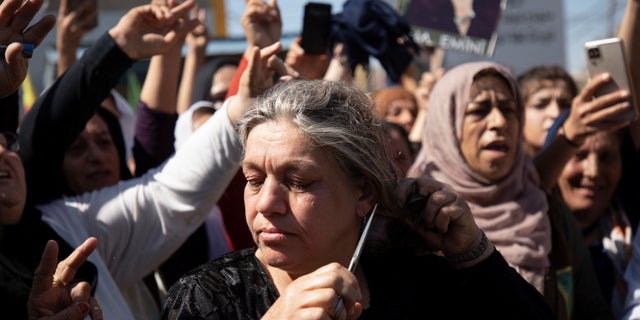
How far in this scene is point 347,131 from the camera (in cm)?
215

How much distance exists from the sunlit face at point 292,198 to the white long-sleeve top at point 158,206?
0.77 metres

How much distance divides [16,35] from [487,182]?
6.00 feet

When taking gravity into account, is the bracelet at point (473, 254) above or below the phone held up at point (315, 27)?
above

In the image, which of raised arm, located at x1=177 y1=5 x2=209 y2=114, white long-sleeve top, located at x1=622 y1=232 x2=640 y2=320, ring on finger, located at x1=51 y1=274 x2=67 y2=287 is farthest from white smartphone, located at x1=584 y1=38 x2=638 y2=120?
ring on finger, located at x1=51 y1=274 x2=67 y2=287

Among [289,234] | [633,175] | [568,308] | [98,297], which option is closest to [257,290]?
[289,234]

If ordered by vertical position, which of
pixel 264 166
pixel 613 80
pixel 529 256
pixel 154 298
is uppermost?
pixel 264 166

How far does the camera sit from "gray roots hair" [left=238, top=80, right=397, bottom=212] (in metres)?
2.13

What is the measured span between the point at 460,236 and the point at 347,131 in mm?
384

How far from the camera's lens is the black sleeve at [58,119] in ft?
9.53

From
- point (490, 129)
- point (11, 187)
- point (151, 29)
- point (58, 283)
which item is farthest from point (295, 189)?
point (490, 129)

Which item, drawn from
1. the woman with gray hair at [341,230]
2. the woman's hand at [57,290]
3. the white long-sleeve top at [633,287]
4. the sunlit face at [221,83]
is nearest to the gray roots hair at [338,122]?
the woman with gray hair at [341,230]

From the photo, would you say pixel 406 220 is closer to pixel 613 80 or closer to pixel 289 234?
pixel 289 234

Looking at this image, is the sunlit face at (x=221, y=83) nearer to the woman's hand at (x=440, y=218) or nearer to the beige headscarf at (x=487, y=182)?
the beige headscarf at (x=487, y=182)

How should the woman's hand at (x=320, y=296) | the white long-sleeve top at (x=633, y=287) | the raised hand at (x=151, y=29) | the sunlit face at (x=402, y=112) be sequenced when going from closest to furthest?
the woman's hand at (x=320, y=296)
the raised hand at (x=151, y=29)
the white long-sleeve top at (x=633, y=287)
the sunlit face at (x=402, y=112)
